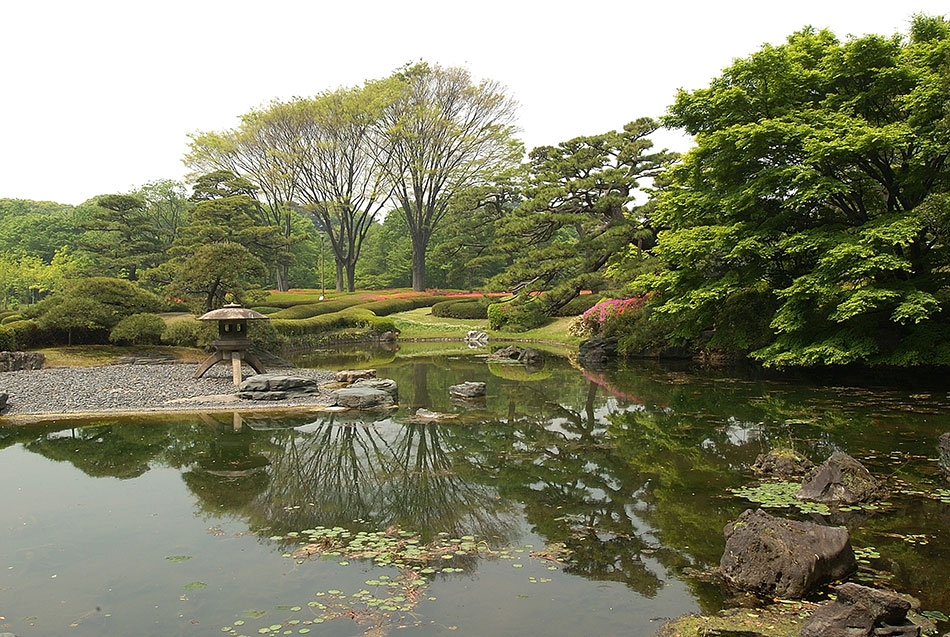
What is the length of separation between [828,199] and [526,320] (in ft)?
46.4

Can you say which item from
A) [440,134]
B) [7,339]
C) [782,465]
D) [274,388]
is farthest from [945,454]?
[440,134]

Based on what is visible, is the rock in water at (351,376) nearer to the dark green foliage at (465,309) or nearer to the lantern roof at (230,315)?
the lantern roof at (230,315)

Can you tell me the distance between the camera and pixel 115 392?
13805 millimetres

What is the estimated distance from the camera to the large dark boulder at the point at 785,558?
4512 millimetres

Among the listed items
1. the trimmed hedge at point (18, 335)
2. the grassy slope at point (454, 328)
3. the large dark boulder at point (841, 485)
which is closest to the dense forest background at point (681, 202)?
the grassy slope at point (454, 328)

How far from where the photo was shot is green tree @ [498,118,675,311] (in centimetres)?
2403

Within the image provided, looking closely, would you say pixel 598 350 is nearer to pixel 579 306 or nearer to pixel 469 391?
pixel 579 306

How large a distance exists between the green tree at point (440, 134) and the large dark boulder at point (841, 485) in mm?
33707

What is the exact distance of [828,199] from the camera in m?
15.2

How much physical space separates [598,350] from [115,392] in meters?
15.4

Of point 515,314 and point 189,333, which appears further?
point 515,314

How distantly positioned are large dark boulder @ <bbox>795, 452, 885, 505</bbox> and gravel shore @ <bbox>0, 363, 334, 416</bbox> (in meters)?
9.74


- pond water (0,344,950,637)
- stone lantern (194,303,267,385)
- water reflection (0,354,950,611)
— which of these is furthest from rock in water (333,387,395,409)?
stone lantern (194,303,267,385)

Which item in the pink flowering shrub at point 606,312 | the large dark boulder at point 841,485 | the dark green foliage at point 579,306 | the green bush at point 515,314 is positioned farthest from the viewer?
the dark green foliage at point 579,306
